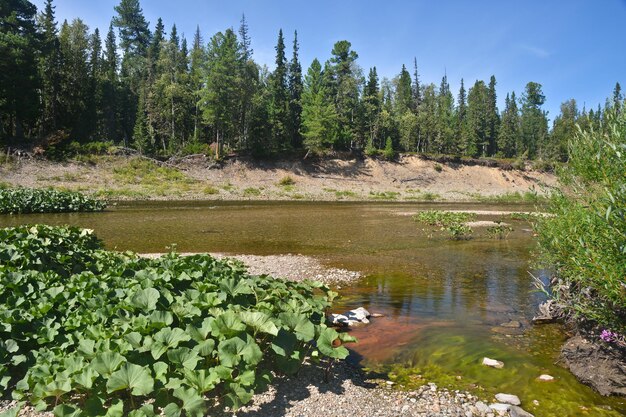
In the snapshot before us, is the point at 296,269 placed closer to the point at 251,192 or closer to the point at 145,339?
the point at 145,339

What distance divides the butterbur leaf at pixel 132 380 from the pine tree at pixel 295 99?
7259 cm

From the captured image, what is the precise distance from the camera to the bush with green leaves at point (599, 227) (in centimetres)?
565

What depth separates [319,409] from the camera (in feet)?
17.3

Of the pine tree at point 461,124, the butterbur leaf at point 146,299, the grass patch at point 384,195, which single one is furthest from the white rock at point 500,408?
the pine tree at point 461,124

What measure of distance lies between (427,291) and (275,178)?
53.4 metres

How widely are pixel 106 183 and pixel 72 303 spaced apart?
47.8m

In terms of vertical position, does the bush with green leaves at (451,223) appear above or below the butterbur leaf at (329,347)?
above

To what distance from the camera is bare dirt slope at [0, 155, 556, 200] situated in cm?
4797

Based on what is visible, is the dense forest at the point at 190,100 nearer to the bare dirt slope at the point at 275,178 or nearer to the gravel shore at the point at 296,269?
the bare dirt slope at the point at 275,178

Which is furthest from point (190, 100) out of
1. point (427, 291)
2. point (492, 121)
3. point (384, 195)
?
point (492, 121)

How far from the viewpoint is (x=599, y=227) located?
19.7 feet

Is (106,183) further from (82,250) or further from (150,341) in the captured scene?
(150,341)

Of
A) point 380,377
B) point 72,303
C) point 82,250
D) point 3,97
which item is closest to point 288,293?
point 380,377

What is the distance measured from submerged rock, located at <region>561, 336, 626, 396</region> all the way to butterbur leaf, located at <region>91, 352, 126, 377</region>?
6.92 meters
